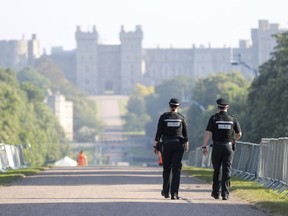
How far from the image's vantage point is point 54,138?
138000 millimetres

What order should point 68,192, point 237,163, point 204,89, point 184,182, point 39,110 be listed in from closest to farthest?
point 68,192 < point 184,182 < point 237,163 < point 204,89 < point 39,110

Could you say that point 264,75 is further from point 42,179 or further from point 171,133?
point 171,133

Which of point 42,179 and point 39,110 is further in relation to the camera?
point 39,110

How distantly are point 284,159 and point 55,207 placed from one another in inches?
252

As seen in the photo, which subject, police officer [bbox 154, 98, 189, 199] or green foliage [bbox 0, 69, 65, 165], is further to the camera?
green foliage [bbox 0, 69, 65, 165]

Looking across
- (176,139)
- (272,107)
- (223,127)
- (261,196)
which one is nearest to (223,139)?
(223,127)

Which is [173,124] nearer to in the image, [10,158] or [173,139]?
[173,139]

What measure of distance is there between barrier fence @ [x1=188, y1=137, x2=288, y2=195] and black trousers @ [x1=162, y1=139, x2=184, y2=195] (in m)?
3.15

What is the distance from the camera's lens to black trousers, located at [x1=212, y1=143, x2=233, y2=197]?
23.6 meters

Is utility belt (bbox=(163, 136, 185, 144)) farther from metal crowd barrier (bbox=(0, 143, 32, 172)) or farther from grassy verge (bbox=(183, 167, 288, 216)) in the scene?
metal crowd barrier (bbox=(0, 143, 32, 172))

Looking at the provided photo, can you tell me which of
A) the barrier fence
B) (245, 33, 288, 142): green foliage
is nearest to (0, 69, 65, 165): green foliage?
(245, 33, 288, 142): green foliage

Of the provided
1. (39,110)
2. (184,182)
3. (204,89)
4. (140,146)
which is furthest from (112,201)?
(140,146)

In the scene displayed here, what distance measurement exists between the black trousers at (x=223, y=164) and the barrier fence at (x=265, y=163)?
268 cm

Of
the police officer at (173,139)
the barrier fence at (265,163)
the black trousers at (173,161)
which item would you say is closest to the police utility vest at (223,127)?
the police officer at (173,139)
